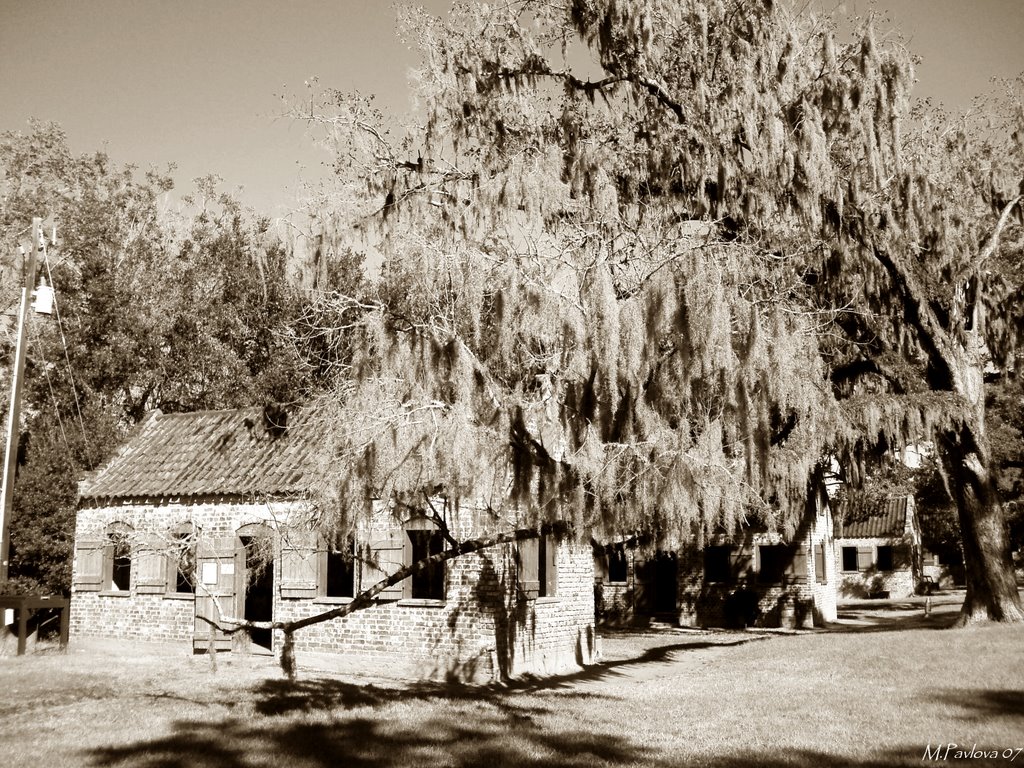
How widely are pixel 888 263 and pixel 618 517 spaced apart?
7749 millimetres

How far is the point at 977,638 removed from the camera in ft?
44.6

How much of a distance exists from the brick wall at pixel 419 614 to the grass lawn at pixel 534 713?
2.10 feet

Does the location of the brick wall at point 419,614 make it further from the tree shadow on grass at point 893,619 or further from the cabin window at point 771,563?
the cabin window at point 771,563

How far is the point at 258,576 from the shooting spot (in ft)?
45.2

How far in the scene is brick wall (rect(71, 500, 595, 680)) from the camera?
12.6 m

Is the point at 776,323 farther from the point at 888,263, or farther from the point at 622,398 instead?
the point at 888,263

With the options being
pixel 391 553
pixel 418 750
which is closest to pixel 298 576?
pixel 391 553

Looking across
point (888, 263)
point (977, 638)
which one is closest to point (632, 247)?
point (888, 263)

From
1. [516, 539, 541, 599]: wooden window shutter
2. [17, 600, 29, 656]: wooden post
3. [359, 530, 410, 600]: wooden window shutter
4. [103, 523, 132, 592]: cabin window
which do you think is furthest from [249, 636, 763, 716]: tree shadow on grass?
[103, 523, 132, 592]: cabin window

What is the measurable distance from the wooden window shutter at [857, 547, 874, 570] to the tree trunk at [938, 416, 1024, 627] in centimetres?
2116

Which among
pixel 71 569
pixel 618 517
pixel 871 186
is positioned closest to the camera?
pixel 618 517

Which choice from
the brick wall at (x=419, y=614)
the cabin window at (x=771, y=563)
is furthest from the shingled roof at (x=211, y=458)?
the cabin window at (x=771, y=563)

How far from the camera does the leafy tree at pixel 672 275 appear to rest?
7172mm

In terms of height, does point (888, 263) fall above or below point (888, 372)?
above
